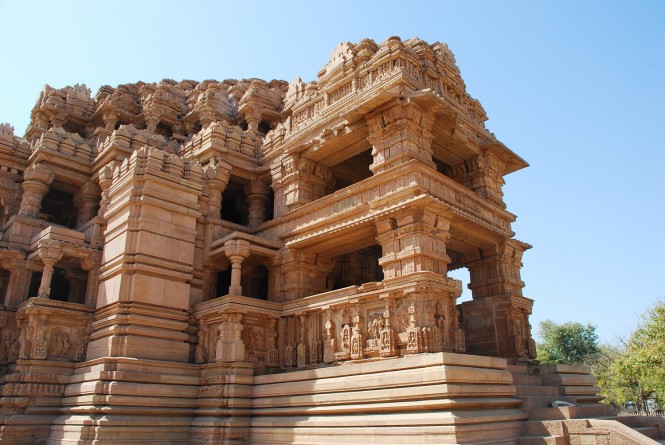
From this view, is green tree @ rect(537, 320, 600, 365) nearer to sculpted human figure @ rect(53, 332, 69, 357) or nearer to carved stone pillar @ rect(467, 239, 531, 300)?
carved stone pillar @ rect(467, 239, 531, 300)

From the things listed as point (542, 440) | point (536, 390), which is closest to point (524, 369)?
point (536, 390)

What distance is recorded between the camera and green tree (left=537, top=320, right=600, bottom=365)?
49031mm

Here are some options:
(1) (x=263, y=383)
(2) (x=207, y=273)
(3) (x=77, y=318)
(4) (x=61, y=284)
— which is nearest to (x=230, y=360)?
(1) (x=263, y=383)

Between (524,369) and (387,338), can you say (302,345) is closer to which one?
(387,338)

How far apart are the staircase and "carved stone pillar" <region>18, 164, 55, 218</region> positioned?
52.0ft

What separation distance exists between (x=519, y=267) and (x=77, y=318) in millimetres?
12948

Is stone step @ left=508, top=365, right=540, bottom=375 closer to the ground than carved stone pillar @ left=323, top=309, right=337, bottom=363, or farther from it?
closer to the ground

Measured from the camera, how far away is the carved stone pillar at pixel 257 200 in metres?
18.1

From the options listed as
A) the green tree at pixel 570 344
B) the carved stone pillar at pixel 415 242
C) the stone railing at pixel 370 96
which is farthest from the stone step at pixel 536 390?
the green tree at pixel 570 344

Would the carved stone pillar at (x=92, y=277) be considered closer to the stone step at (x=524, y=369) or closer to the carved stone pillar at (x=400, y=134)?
the carved stone pillar at (x=400, y=134)

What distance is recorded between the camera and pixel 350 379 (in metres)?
11.4

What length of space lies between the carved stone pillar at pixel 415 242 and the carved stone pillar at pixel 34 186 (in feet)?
40.7

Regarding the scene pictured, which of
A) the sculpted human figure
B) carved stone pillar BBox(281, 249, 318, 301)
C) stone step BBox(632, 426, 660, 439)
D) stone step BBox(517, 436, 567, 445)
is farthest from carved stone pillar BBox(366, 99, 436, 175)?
the sculpted human figure

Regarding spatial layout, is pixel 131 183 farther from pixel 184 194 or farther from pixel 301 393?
pixel 301 393
